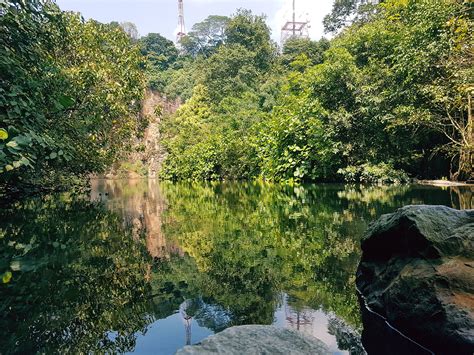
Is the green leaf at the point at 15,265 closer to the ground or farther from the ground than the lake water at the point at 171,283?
farther from the ground

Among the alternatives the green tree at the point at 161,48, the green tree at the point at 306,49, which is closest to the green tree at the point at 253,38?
the green tree at the point at 306,49

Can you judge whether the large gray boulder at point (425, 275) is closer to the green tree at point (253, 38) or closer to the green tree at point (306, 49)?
the green tree at point (306, 49)

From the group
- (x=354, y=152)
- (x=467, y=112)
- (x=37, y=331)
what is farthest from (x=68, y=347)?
(x=354, y=152)

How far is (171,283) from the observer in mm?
3539

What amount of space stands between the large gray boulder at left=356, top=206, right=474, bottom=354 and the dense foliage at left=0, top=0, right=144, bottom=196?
9.58 ft

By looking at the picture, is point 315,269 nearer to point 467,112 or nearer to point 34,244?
point 34,244

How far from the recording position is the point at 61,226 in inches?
268

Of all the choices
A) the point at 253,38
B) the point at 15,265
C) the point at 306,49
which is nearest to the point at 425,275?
the point at 15,265

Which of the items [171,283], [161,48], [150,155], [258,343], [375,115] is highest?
[161,48]

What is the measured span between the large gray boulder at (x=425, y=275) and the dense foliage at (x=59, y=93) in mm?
2920

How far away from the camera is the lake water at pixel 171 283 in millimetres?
2471

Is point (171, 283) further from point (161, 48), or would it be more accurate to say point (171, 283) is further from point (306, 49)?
point (161, 48)

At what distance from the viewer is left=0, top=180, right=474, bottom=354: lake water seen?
8.11 feet

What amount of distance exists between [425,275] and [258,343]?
122cm
